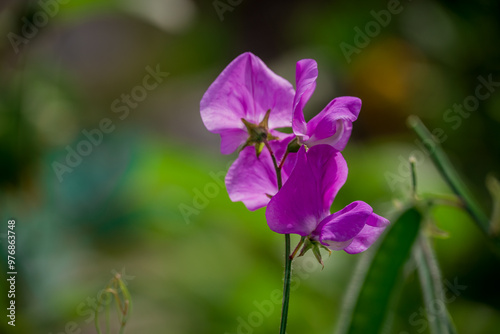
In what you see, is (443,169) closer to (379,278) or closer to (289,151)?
(379,278)

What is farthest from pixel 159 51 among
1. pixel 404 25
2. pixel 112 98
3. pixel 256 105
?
pixel 256 105

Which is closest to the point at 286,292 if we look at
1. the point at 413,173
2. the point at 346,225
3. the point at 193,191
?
the point at 346,225

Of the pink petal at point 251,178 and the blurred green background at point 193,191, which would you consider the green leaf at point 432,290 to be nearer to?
the blurred green background at point 193,191

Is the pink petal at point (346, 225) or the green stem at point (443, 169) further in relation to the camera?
the green stem at point (443, 169)

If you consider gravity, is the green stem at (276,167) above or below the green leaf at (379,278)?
above

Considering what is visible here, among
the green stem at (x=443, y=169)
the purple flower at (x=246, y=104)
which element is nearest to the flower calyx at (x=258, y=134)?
the purple flower at (x=246, y=104)

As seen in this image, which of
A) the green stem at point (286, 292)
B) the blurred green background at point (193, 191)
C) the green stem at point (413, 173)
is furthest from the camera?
the blurred green background at point (193, 191)

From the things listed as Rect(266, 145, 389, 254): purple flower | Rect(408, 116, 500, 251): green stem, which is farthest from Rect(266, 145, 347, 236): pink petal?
Rect(408, 116, 500, 251): green stem
